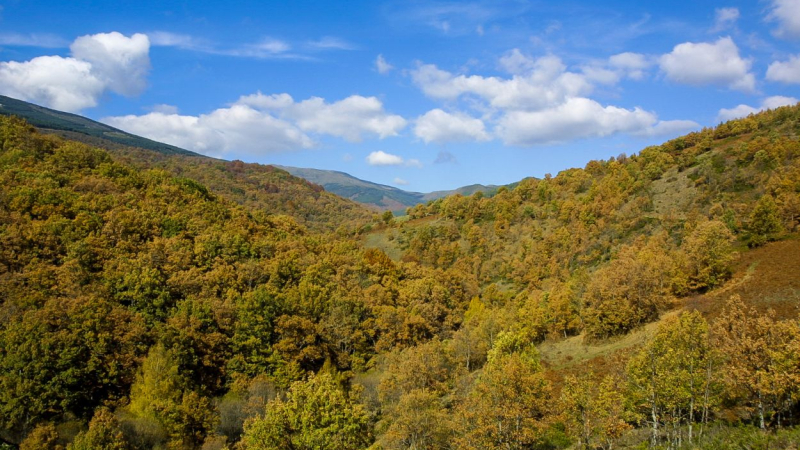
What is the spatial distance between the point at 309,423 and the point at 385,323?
1636 inches

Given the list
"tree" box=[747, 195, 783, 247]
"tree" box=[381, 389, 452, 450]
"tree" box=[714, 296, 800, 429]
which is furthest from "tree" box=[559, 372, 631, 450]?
"tree" box=[747, 195, 783, 247]

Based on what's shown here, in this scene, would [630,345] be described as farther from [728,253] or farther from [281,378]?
[281,378]

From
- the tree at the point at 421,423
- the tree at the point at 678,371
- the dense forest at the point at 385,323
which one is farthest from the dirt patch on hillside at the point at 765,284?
the tree at the point at 421,423

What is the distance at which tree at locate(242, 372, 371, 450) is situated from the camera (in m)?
25.0

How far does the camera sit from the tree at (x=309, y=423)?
25.0m

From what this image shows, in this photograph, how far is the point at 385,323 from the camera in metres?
67.4

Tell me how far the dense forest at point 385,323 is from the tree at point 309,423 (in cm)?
13

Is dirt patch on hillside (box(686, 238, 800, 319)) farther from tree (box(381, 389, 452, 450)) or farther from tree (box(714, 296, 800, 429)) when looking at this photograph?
tree (box(381, 389, 452, 450))

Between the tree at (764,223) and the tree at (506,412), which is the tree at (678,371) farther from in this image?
the tree at (764,223)

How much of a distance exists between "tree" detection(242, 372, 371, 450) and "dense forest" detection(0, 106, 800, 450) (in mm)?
128

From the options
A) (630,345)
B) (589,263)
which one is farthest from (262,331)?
(589,263)

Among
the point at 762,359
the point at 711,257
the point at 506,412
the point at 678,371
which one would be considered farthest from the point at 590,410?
the point at 711,257

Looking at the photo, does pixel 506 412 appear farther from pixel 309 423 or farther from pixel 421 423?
pixel 309 423

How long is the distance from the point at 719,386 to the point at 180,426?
39432 millimetres
